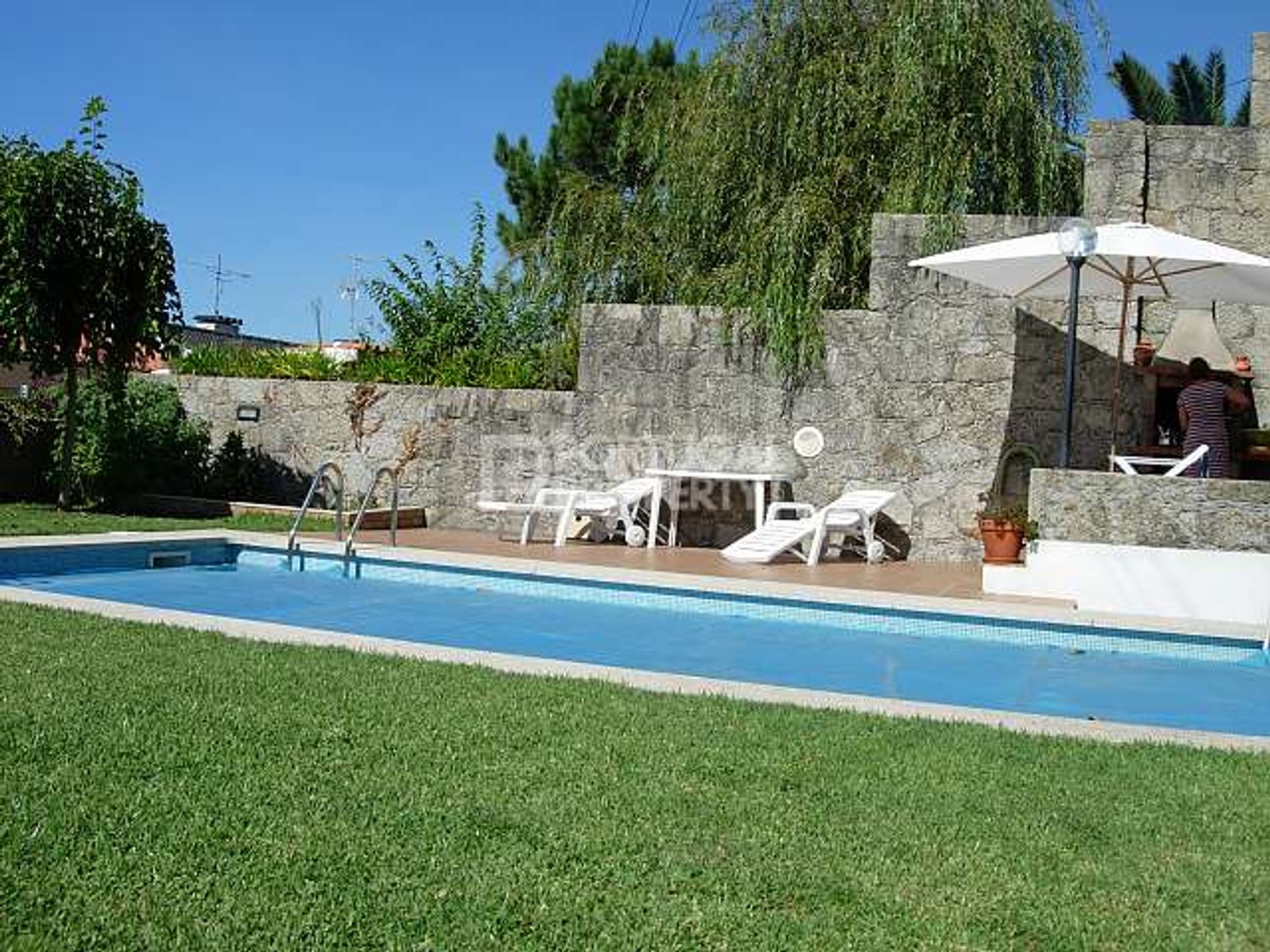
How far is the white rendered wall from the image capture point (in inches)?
364

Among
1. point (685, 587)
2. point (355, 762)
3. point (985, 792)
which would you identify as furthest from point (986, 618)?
point (355, 762)

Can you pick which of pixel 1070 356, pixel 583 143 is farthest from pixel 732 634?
pixel 583 143

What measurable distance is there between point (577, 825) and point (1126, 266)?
8469 millimetres

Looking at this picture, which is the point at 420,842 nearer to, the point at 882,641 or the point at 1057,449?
the point at 882,641

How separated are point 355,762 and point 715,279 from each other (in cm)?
992

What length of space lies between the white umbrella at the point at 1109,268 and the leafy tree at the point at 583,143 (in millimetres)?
7660

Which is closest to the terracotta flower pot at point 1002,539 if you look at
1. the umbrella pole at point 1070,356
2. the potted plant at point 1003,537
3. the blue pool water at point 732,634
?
the potted plant at point 1003,537

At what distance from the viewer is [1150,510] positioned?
9.47 metres

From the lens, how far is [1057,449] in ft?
39.4

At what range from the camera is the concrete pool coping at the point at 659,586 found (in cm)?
573

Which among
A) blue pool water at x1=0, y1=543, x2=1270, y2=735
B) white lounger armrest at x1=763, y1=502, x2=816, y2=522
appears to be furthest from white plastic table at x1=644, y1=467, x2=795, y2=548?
blue pool water at x1=0, y1=543, x2=1270, y2=735

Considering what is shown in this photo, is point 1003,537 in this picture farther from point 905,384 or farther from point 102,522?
point 102,522

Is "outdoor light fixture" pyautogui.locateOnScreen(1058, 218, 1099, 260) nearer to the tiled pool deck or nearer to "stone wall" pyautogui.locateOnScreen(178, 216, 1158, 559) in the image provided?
"stone wall" pyautogui.locateOnScreen(178, 216, 1158, 559)

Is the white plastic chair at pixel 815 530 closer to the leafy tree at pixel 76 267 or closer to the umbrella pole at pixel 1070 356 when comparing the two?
the umbrella pole at pixel 1070 356
